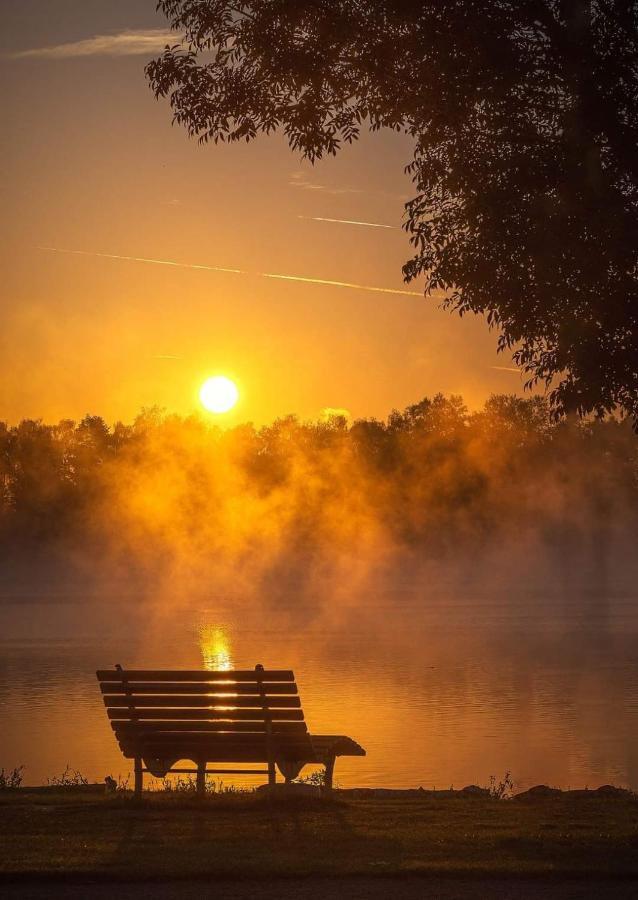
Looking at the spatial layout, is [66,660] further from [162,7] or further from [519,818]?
[519,818]

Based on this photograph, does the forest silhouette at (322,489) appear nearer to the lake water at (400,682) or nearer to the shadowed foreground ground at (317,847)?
the lake water at (400,682)

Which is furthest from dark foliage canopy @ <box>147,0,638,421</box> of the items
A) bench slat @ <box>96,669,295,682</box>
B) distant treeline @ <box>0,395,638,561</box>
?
distant treeline @ <box>0,395,638,561</box>

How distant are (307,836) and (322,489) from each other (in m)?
111

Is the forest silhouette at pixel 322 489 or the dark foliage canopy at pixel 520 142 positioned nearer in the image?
the dark foliage canopy at pixel 520 142

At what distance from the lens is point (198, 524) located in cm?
12519

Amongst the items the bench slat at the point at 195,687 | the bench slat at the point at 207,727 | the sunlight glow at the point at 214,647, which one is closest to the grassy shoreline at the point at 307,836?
the bench slat at the point at 207,727

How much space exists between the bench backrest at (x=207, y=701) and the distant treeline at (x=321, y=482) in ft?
318

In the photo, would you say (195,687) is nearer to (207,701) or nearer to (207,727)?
(207,701)

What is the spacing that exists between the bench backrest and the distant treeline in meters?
97.0

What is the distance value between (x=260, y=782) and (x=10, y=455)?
107948 mm

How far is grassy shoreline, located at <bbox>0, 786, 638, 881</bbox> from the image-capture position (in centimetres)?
900

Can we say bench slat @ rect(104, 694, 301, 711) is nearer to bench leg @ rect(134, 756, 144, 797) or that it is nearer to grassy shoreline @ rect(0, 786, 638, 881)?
bench leg @ rect(134, 756, 144, 797)

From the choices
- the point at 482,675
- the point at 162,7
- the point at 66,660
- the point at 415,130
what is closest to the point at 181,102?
the point at 162,7

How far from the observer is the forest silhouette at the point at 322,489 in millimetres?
114062
